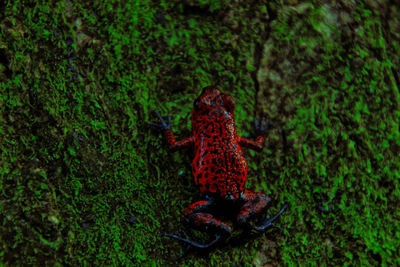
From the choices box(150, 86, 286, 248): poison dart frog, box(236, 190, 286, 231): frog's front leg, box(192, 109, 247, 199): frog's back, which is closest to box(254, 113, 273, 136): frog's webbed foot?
box(150, 86, 286, 248): poison dart frog

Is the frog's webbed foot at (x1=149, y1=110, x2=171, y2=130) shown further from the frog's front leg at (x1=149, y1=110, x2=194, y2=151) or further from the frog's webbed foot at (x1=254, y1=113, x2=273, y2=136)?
the frog's webbed foot at (x1=254, y1=113, x2=273, y2=136)

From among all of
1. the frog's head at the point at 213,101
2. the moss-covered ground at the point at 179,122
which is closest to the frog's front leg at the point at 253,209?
the moss-covered ground at the point at 179,122

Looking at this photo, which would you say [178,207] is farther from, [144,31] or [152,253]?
[144,31]

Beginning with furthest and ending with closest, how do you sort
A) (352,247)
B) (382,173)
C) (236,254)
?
(382,173), (352,247), (236,254)

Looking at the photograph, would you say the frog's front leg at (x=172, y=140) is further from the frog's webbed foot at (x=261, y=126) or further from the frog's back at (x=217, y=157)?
the frog's webbed foot at (x=261, y=126)

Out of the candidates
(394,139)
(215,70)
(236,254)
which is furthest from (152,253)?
(394,139)
